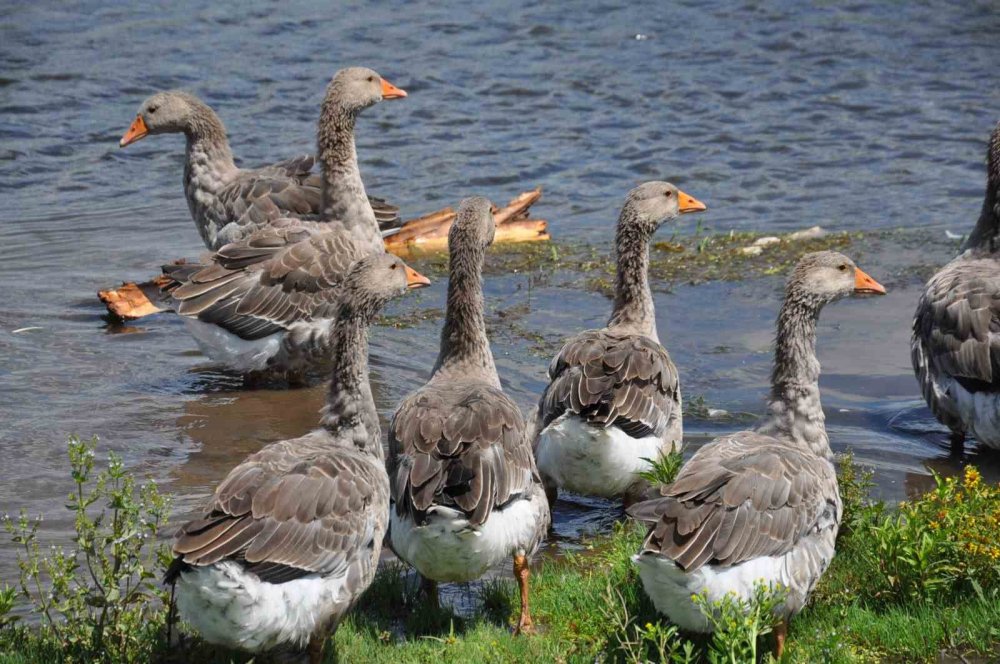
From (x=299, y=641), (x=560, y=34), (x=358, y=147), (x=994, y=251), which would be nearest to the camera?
(x=299, y=641)

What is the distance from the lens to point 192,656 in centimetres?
593

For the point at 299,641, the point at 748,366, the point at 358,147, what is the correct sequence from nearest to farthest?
the point at 299,641 → the point at 748,366 → the point at 358,147

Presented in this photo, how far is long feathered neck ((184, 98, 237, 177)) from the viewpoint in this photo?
42.2 feet

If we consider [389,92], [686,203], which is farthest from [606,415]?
[389,92]

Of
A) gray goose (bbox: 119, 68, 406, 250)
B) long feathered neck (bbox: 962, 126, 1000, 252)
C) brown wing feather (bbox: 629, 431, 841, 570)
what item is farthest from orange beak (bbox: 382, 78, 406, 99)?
brown wing feather (bbox: 629, 431, 841, 570)

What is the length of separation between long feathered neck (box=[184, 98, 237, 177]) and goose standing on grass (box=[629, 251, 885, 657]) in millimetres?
7469

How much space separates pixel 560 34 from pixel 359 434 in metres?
16.0

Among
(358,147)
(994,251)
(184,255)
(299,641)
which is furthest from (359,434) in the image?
(358,147)

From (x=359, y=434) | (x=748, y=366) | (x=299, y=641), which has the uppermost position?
→ (x=359, y=434)

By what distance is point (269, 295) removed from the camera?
34.8 feet

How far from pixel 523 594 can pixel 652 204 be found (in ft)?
12.3

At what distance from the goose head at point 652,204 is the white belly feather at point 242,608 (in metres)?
4.46

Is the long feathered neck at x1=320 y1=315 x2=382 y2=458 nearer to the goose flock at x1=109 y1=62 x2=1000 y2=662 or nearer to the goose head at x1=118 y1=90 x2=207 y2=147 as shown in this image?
the goose flock at x1=109 y1=62 x2=1000 y2=662

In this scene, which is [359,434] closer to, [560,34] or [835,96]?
[835,96]
